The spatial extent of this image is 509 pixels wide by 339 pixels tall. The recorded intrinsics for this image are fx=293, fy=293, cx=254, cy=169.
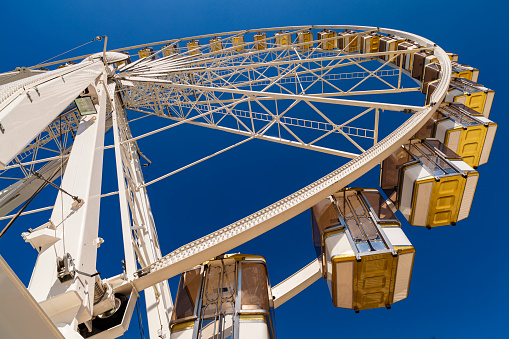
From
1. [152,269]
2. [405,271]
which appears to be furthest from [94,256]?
[405,271]

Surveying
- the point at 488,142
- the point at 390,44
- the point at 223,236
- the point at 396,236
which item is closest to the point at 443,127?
the point at 488,142

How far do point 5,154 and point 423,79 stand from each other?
14.5 meters

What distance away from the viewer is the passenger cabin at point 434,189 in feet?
17.8

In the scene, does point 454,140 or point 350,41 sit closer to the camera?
point 454,140

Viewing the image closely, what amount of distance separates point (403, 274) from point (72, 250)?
4727 mm

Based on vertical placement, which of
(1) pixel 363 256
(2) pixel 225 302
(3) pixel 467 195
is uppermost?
(1) pixel 363 256

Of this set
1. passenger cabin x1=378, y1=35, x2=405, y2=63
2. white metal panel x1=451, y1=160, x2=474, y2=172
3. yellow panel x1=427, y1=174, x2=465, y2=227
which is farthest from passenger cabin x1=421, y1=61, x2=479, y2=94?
yellow panel x1=427, y1=174, x2=465, y2=227

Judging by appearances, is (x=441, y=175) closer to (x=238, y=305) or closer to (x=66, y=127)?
(x=238, y=305)

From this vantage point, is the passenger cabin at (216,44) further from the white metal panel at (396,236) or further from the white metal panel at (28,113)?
the white metal panel at (396,236)

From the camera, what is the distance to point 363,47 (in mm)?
17484

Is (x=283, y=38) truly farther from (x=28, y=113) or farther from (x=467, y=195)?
(x=28, y=113)

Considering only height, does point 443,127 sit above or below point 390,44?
below

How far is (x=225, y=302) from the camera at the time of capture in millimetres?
4809

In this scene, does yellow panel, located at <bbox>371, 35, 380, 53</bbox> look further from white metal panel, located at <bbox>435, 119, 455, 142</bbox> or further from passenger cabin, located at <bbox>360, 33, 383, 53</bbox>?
white metal panel, located at <bbox>435, 119, 455, 142</bbox>
